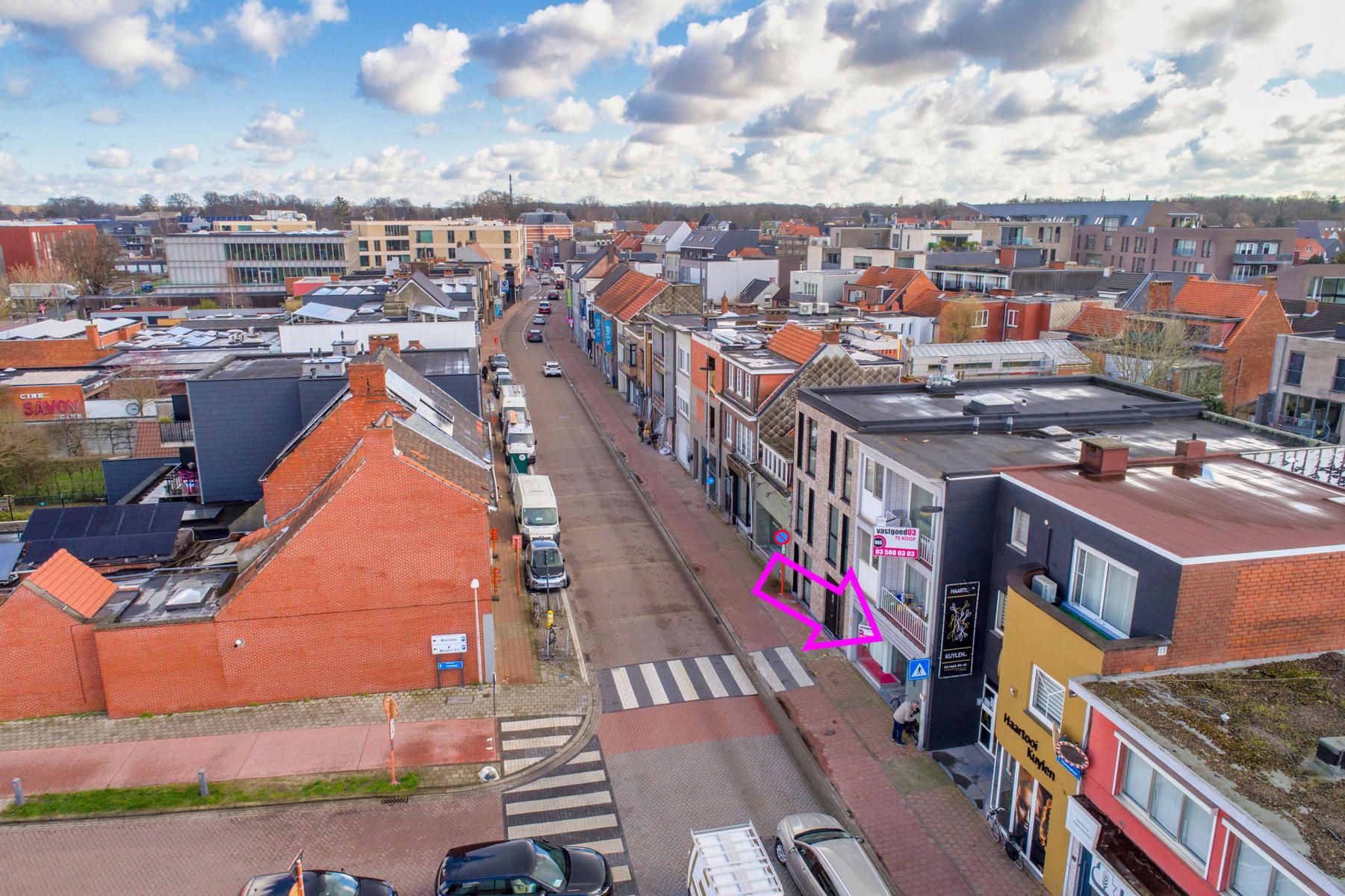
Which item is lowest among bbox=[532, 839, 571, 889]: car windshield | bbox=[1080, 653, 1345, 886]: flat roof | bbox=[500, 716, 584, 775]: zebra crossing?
bbox=[500, 716, 584, 775]: zebra crossing

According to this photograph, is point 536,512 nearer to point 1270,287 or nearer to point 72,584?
point 72,584

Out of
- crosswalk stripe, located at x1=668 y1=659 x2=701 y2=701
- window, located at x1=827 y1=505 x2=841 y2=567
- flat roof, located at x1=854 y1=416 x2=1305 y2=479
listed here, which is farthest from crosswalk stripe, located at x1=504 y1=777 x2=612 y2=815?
flat roof, located at x1=854 y1=416 x2=1305 y2=479

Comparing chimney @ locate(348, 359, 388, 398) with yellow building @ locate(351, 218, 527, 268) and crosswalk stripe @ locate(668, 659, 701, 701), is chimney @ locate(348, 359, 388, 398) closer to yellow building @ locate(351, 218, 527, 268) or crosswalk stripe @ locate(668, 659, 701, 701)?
crosswalk stripe @ locate(668, 659, 701, 701)

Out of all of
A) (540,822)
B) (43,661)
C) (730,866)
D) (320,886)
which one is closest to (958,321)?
(540,822)

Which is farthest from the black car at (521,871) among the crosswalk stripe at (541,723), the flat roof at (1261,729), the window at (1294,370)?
the window at (1294,370)

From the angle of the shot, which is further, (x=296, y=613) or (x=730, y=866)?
(x=296, y=613)

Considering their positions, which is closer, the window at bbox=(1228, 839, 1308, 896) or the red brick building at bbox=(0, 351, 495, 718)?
the window at bbox=(1228, 839, 1308, 896)

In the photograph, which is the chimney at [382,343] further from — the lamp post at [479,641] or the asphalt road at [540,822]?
the asphalt road at [540,822]

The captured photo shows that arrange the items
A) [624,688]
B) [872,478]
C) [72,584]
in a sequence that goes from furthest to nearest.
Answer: [624,688] < [872,478] < [72,584]

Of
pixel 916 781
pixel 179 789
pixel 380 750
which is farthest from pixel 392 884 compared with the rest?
pixel 916 781
